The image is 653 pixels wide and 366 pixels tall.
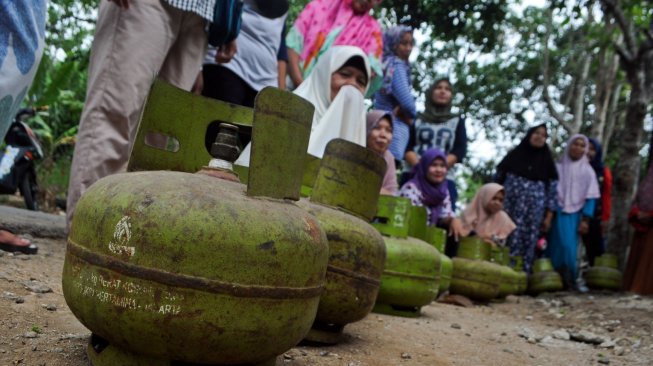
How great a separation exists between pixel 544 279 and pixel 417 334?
4738mm

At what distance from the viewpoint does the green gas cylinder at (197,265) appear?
1410 millimetres

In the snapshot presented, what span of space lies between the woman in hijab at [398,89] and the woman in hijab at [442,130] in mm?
736

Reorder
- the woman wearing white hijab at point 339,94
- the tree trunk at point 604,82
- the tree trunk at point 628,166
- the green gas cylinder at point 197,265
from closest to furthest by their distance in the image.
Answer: the green gas cylinder at point 197,265, the woman wearing white hijab at point 339,94, the tree trunk at point 628,166, the tree trunk at point 604,82

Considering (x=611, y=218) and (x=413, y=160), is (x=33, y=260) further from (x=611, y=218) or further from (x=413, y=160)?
(x=611, y=218)

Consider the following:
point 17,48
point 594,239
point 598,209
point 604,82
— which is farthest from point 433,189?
point 604,82

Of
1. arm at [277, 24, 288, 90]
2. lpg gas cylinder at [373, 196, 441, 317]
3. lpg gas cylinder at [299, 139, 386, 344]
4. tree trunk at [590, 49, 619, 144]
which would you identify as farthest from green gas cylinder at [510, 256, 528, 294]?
tree trunk at [590, 49, 619, 144]

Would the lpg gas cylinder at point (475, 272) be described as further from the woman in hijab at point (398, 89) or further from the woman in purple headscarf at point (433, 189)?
the woman in hijab at point (398, 89)

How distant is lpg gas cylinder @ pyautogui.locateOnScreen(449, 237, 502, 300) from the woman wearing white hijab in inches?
88.4

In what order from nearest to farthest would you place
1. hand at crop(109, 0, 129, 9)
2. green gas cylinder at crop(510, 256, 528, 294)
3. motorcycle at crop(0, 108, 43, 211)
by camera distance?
hand at crop(109, 0, 129, 9) < motorcycle at crop(0, 108, 43, 211) < green gas cylinder at crop(510, 256, 528, 294)

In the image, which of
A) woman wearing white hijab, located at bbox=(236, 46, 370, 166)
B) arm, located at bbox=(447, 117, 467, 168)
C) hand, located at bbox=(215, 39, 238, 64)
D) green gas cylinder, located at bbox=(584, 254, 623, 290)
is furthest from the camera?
green gas cylinder, located at bbox=(584, 254, 623, 290)

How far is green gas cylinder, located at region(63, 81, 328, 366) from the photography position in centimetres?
141

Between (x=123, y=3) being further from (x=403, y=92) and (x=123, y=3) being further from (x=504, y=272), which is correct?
(x=504, y=272)

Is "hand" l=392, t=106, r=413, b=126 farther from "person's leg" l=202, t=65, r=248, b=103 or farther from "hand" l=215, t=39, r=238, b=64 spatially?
"hand" l=215, t=39, r=238, b=64

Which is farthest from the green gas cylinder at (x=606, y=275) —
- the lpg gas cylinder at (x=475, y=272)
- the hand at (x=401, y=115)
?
the hand at (x=401, y=115)
